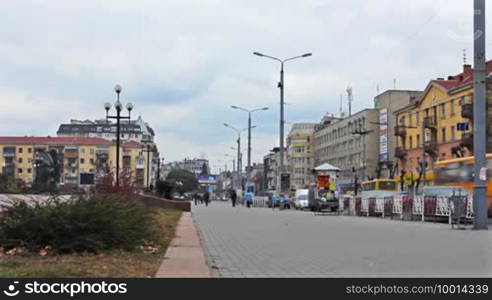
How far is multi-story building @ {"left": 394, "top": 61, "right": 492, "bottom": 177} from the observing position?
73812 millimetres

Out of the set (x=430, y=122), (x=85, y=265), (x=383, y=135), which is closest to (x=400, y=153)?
(x=430, y=122)

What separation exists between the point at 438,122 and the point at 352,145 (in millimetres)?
40166

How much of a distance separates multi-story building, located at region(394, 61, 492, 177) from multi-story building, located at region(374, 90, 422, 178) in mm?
7596

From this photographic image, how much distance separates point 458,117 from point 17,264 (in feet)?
240

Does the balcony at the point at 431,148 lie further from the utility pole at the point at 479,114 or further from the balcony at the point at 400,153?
Result: the utility pole at the point at 479,114

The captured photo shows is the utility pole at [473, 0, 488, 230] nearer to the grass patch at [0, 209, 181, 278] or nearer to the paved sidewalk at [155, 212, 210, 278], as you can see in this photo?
the paved sidewalk at [155, 212, 210, 278]

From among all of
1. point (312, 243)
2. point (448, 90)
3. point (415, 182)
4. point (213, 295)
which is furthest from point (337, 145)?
point (213, 295)

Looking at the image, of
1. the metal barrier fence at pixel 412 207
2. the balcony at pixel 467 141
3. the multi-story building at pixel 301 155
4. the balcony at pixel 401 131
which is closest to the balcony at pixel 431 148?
the balcony at pixel 401 131

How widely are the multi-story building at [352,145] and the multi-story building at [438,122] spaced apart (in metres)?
8.92

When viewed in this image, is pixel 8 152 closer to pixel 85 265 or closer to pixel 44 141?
pixel 44 141

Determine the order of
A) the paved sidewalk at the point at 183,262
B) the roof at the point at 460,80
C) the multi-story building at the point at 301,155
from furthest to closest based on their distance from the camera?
the multi-story building at the point at 301,155
the roof at the point at 460,80
the paved sidewalk at the point at 183,262

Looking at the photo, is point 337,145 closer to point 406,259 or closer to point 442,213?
point 442,213

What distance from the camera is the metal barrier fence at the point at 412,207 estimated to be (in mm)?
27066

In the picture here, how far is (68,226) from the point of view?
12.3m
